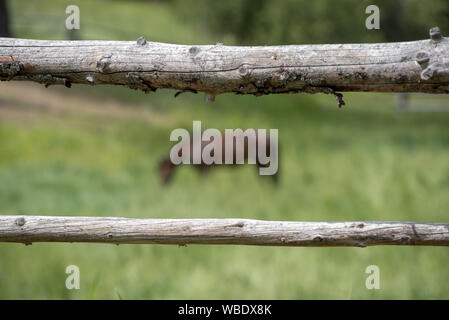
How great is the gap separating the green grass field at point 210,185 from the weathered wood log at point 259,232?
1047 millimetres

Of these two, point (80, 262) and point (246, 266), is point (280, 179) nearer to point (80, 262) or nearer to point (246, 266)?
point (246, 266)

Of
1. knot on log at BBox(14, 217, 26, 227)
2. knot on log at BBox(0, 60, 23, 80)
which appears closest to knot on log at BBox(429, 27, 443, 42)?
knot on log at BBox(0, 60, 23, 80)

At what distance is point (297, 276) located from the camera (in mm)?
5355

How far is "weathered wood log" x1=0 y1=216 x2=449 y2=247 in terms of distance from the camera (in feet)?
7.33

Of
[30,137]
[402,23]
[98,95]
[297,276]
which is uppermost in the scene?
[402,23]

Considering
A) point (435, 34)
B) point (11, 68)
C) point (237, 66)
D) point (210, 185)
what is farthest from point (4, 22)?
point (435, 34)

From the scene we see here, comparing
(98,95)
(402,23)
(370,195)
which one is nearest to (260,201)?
(370,195)

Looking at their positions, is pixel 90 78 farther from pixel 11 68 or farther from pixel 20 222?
pixel 20 222

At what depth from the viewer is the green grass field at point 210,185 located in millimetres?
5219

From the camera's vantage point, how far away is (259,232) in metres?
2.23

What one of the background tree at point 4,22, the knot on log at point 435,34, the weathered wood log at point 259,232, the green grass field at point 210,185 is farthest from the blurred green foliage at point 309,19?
the knot on log at point 435,34

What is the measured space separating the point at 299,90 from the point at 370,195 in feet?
19.4

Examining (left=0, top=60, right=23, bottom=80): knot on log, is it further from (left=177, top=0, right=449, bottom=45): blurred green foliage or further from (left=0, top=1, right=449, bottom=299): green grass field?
(left=177, top=0, right=449, bottom=45): blurred green foliage

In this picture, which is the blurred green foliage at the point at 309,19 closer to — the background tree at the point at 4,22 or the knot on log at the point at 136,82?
the background tree at the point at 4,22
